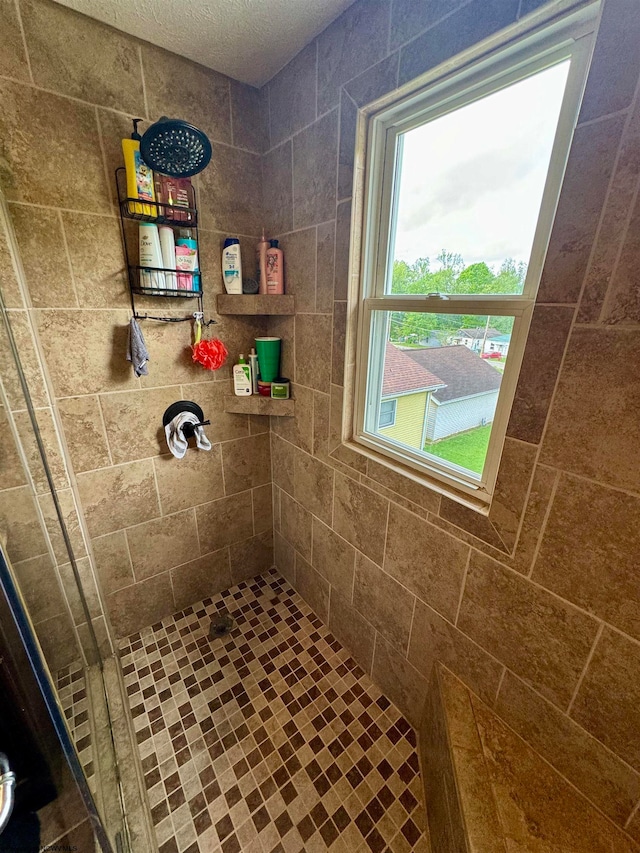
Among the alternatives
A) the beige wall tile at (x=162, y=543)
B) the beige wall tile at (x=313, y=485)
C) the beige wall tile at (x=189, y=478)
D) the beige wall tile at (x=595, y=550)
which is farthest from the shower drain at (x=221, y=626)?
the beige wall tile at (x=595, y=550)

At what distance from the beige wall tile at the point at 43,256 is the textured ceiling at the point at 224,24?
2.00 ft

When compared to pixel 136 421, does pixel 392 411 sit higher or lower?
higher

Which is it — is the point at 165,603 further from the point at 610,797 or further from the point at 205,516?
the point at 610,797

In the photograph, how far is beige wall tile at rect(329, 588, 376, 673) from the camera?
144 cm

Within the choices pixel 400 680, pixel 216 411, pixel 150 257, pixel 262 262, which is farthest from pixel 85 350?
pixel 400 680

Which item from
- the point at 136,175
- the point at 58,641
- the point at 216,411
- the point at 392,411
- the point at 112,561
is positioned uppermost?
the point at 136,175

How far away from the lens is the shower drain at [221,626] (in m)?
1.66

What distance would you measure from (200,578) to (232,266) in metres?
1.58

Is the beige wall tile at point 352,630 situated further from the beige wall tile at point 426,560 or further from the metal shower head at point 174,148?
the metal shower head at point 174,148

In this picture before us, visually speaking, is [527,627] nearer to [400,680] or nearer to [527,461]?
[527,461]

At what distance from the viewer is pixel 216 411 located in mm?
1618

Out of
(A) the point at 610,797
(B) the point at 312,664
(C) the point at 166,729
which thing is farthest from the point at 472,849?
(C) the point at 166,729

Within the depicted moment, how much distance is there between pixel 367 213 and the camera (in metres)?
1.12

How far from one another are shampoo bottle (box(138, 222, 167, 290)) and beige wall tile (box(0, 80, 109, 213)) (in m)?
0.17
